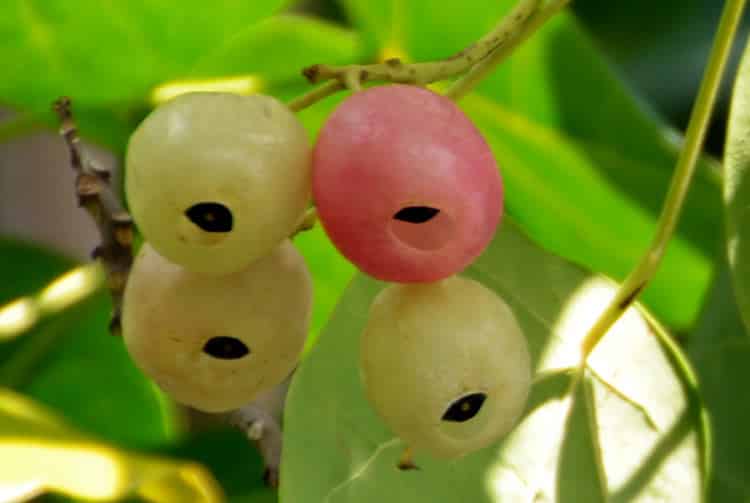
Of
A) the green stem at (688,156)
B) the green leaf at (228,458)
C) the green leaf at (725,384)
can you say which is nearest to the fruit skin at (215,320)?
the green stem at (688,156)

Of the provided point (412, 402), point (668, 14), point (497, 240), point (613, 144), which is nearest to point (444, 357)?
point (412, 402)

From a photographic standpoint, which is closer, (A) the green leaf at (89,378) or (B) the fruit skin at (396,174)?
(B) the fruit skin at (396,174)

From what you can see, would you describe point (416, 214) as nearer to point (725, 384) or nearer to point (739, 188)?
point (739, 188)

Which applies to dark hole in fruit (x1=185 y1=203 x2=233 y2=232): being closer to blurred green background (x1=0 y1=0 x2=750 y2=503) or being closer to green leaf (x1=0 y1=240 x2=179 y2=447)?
blurred green background (x1=0 y1=0 x2=750 y2=503)

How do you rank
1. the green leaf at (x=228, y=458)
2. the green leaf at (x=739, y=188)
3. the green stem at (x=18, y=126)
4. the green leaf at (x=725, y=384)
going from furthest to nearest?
the green leaf at (x=228, y=458) < the green stem at (x=18, y=126) < the green leaf at (x=725, y=384) < the green leaf at (x=739, y=188)

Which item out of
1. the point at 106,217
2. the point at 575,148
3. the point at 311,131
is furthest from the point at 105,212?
the point at 575,148

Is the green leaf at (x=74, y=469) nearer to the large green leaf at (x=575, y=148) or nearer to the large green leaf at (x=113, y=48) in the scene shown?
the large green leaf at (x=113, y=48)
